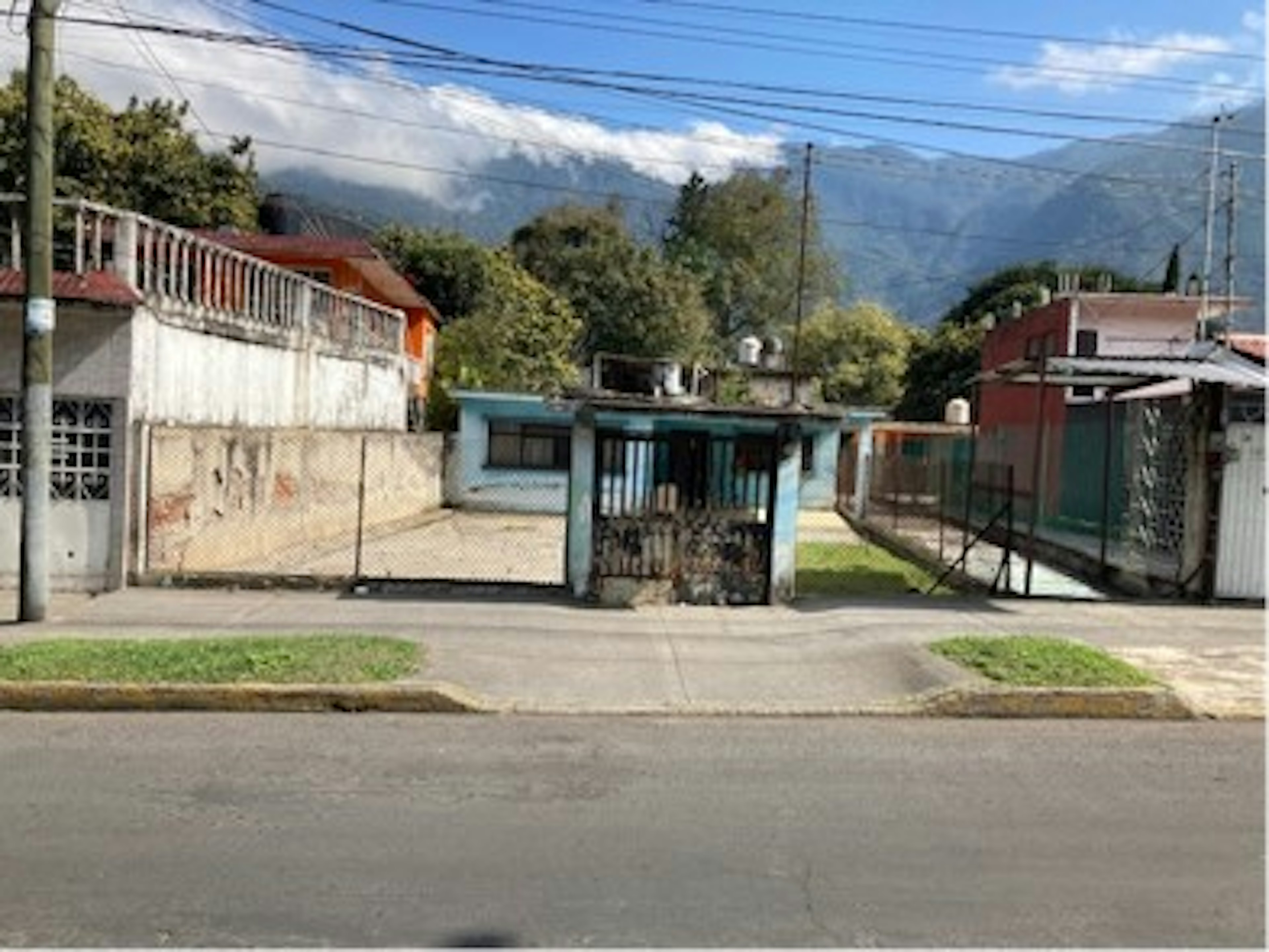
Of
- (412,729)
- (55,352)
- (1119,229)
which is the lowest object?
(412,729)

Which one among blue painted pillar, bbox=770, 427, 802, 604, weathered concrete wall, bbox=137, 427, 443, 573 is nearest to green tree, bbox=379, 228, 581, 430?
weathered concrete wall, bbox=137, 427, 443, 573

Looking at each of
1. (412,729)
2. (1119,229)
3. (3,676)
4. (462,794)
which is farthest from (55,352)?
(1119,229)

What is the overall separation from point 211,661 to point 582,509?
4844 mm

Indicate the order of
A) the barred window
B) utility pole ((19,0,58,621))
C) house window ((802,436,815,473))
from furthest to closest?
house window ((802,436,815,473))
the barred window
utility pole ((19,0,58,621))

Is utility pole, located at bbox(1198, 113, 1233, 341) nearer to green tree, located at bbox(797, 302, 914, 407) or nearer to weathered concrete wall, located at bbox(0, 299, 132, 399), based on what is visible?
weathered concrete wall, located at bbox(0, 299, 132, 399)

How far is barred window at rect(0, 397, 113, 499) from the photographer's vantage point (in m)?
12.6

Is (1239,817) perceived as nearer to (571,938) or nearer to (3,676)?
(571,938)

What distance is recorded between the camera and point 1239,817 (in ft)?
20.4

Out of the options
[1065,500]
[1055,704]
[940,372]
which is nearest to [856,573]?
[1065,500]

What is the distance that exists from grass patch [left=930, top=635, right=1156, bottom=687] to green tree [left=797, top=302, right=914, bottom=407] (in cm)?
5538

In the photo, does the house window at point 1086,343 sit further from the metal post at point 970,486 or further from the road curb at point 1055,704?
the road curb at point 1055,704

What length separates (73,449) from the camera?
12.7m

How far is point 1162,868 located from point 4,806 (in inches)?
212

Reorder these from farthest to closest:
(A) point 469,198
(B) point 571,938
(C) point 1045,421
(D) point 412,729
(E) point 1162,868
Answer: (A) point 469,198 → (C) point 1045,421 → (D) point 412,729 → (E) point 1162,868 → (B) point 571,938
